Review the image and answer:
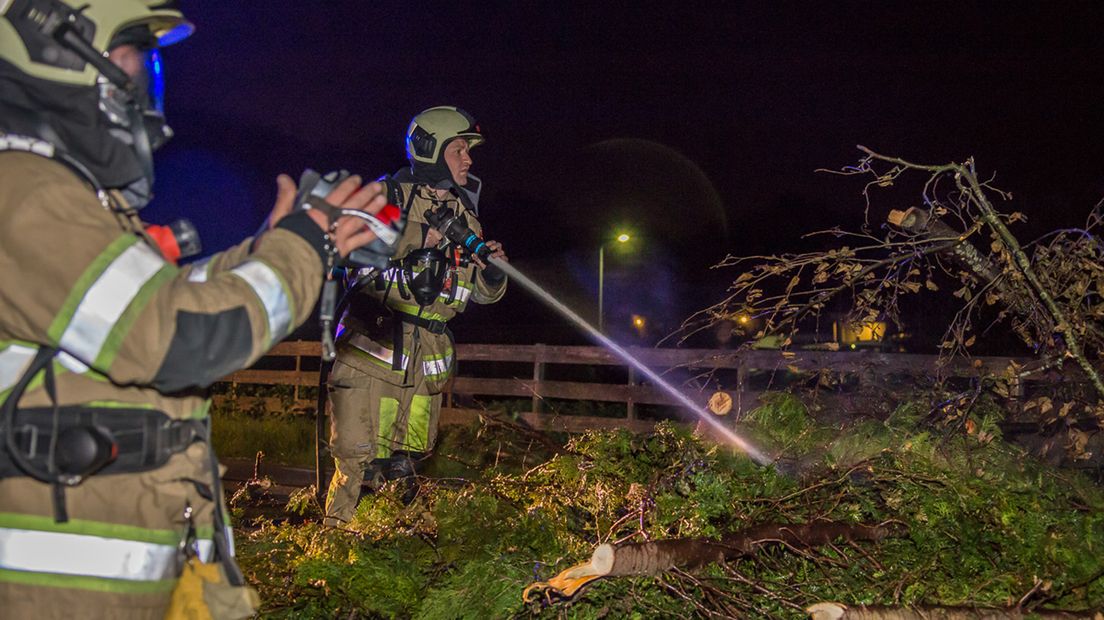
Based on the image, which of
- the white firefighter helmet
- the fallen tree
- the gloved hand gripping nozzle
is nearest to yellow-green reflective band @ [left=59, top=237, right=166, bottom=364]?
the gloved hand gripping nozzle

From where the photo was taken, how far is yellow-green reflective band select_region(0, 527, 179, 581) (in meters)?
1.94

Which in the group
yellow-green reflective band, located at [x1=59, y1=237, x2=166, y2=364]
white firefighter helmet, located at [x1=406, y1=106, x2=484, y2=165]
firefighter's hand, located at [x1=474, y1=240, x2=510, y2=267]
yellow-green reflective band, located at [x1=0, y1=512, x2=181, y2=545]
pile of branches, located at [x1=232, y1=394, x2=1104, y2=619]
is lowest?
pile of branches, located at [x1=232, y1=394, x2=1104, y2=619]

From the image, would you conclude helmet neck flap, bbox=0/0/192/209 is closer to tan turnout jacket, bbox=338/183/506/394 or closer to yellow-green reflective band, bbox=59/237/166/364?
yellow-green reflective band, bbox=59/237/166/364

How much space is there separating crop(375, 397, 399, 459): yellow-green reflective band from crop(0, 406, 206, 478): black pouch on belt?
2.96m

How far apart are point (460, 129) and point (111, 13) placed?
11.0 ft

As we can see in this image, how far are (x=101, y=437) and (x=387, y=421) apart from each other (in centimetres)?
322

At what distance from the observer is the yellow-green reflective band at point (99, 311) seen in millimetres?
1832

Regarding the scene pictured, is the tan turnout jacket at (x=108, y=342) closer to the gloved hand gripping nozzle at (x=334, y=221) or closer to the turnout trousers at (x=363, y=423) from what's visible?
the gloved hand gripping nozzle at (x=334, y=221)

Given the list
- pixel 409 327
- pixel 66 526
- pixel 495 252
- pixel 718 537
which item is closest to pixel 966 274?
pixel 718 537

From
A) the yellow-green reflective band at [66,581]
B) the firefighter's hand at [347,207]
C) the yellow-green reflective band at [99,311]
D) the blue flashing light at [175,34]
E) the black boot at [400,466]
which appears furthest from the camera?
the black boot at [400,466]

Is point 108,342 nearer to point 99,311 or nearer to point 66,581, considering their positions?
point 99,311

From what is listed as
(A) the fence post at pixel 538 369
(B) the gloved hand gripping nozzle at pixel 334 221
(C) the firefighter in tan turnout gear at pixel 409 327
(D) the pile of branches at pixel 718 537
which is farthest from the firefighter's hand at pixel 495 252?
(A) the fence post at pixel 538 369

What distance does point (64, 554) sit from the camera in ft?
6.40

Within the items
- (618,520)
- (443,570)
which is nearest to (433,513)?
(443,570)
